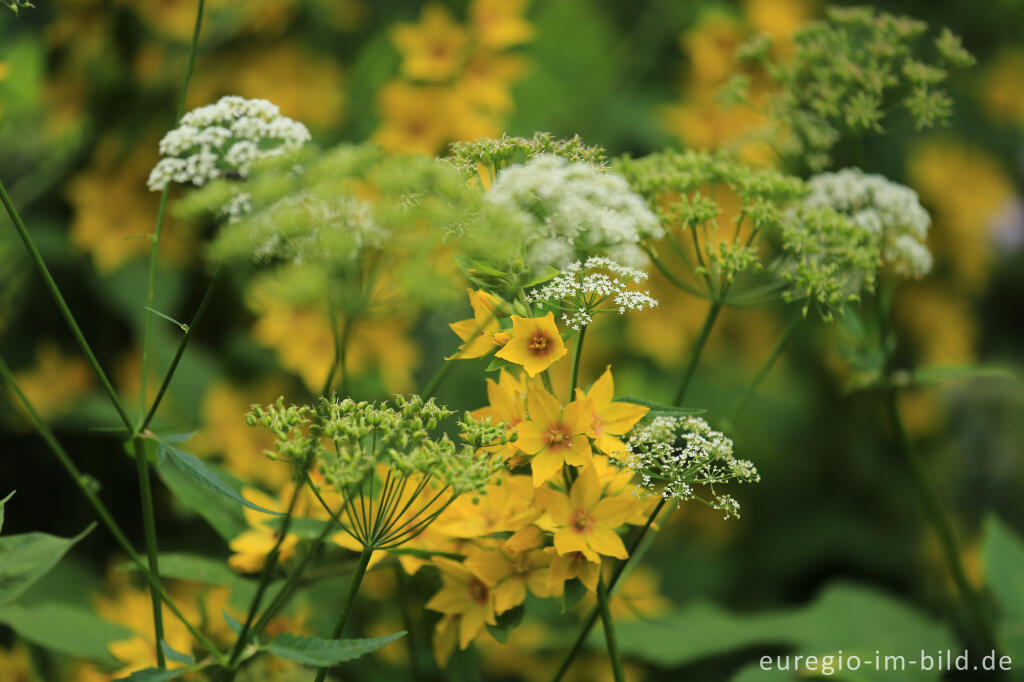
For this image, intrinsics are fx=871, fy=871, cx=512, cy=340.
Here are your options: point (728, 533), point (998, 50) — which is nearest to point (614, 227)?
point (728, 533)

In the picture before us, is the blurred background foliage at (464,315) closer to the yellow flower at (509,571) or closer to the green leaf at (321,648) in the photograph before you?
the yellow flower at (509,571)

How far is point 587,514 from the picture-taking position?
3.73 feet

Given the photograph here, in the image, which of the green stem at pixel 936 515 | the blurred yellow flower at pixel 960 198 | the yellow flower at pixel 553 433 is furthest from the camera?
the blurred yellow flower at pixel 960 198

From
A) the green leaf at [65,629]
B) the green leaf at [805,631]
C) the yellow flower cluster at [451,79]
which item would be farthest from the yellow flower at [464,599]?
the yellow flower cluster at [451,79]

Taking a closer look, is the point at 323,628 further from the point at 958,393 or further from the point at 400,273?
the point at 958,393

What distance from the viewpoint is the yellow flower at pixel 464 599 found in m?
1.23

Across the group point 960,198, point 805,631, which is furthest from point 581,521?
point 960,198

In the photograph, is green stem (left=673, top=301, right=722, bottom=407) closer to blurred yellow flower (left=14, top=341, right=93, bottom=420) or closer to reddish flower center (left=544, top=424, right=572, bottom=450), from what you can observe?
reddish flower center (left=544, top=424, right=572, bottom=450)

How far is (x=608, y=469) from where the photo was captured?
1151 mm

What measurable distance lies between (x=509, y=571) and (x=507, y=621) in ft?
0.23

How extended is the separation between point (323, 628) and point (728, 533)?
Answer: 1966 mm

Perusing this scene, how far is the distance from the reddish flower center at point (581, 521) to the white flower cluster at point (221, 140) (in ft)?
2.09

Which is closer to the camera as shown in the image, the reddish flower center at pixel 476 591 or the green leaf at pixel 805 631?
the reddish flower center at pixel 476 591

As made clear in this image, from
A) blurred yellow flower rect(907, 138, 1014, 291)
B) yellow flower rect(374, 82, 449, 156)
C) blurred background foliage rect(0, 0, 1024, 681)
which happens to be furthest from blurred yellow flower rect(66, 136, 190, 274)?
blurred yellow flower rect(907, 138, 1014, 291)
